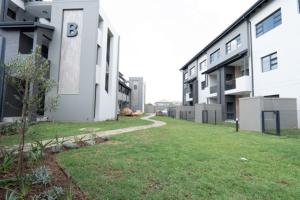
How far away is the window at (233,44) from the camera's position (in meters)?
24.2

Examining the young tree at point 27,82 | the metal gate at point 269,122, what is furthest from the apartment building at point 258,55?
the young tree at point 27,82

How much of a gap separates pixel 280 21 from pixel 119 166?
58.6ft

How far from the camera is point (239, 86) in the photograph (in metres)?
22.7

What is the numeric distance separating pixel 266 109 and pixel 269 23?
9.02 meters

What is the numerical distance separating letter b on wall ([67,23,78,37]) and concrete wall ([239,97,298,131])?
635 inches

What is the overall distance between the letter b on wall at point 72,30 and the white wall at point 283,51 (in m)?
17.1

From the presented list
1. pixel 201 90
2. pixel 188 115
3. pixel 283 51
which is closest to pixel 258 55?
pixel 283 51

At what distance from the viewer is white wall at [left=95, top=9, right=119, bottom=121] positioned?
23.0 metres

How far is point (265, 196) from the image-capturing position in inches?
162

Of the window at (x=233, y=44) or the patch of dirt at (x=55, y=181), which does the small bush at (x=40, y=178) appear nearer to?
the patch of dirt at (x=55, y=181)

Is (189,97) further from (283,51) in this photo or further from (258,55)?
(283,51)

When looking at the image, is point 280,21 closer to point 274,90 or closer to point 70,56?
point 274,90

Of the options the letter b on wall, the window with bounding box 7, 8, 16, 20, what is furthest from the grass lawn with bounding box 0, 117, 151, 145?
the window with bounding box 7, 8, 16, 20

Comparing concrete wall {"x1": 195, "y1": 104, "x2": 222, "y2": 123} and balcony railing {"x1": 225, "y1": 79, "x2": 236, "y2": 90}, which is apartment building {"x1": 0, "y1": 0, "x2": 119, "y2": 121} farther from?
balcony railing {"x1": 225, "y1": 79, "x2": 236, "y2": 90}
